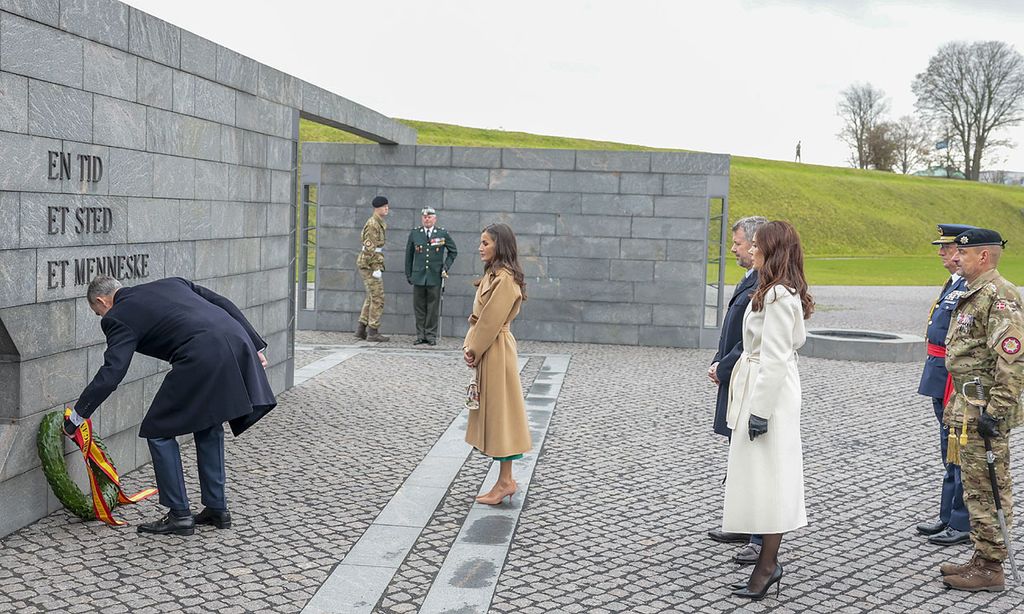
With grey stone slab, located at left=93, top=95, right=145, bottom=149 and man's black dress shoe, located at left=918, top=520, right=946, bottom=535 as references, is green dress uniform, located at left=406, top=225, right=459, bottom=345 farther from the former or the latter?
man's black dress shoe, located at left=918, top=520, right=946, bottom=535

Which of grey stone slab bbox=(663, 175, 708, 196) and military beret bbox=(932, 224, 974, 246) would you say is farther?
grey stone slab bbox=(663, 175, 708, 196)

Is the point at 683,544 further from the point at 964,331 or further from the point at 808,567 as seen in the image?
the point at 964,331

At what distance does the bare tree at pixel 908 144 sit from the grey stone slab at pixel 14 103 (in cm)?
8130

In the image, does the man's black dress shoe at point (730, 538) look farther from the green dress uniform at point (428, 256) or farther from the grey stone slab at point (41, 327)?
the green dress uniform at point (428, 256)

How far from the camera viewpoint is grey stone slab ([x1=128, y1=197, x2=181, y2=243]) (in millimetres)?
7566

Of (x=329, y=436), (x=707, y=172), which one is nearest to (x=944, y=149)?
(x=707, y=172)

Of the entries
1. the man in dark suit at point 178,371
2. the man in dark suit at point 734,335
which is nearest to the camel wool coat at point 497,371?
the man in dark suit at point 734,335

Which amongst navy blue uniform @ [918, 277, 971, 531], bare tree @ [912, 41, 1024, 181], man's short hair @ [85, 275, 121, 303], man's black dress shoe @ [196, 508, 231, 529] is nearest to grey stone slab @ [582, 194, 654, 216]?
navy blue uniform @ [918, 277, 971, 531]

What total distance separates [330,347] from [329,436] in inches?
235

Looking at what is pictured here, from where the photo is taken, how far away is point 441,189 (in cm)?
1636

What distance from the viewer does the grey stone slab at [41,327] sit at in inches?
241

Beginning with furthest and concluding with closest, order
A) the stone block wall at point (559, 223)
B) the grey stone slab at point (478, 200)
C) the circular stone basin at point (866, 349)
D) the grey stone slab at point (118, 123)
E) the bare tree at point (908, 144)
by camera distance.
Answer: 1. the bare tree at point (908, 144)
2. the grey stone slab at point (478, 200)
3. the stone block wall at point (559, 223)
4. the circular stone basin at point (866, 349)
5. the grey stone slab at point (118, 123)

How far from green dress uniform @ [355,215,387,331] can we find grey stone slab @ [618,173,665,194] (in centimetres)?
355

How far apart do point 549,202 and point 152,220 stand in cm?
884
